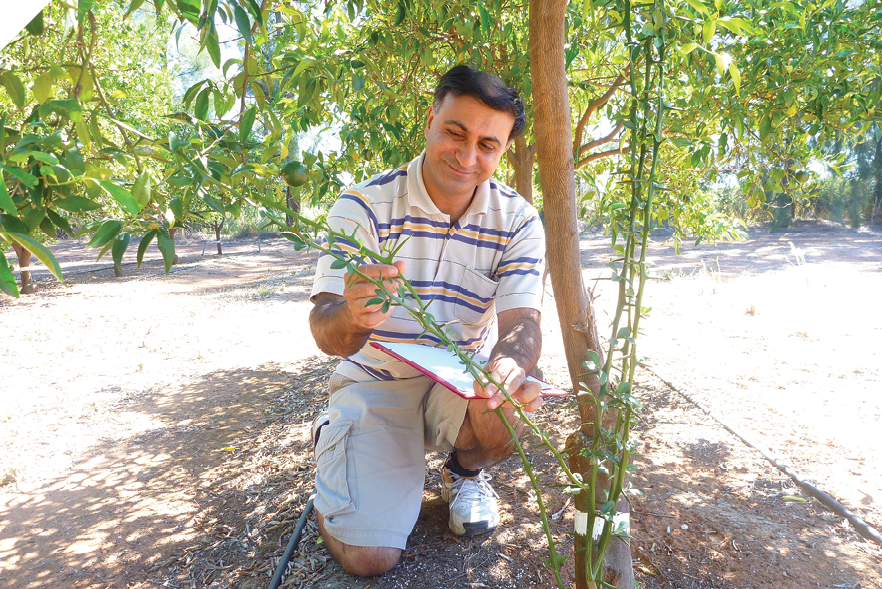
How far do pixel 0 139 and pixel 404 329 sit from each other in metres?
1.36

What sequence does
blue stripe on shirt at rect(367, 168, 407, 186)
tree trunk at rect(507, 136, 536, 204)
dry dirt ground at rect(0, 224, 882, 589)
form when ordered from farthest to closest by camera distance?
tree trunk at rect(507, 136, 536, 204)
blue stripe on shirt at rect(367, 168, 407, 186)
dry dirt ground at rect(0, 224, 882, 589)

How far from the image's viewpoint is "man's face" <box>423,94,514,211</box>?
1826 mm

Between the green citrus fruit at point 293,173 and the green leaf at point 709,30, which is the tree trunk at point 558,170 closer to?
the green leaf at point 709,30

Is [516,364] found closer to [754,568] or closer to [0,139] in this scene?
[754,568]

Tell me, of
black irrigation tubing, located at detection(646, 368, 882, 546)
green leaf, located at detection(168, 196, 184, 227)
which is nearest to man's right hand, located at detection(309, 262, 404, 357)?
green leaf, located at detection(168, 196, 184, 227)

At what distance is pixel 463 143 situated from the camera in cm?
185

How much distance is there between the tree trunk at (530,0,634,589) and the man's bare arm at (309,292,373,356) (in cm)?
56

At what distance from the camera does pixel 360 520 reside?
68.6 inches

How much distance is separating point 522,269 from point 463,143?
0.47 metres

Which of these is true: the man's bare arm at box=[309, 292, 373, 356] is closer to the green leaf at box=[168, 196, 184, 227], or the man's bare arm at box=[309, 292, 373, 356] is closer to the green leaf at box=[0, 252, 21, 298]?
the green leaf at box=[168, 196, 184, 227]

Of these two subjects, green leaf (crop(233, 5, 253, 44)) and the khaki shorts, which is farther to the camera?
the khaki shorts

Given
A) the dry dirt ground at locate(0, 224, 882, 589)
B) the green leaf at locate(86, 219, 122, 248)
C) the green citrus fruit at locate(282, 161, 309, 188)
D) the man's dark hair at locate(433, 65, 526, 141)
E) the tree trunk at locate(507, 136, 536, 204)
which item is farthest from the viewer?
the tree trunk at locate(507, 136, 536, 204)

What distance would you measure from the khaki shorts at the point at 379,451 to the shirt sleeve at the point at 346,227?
473 mm

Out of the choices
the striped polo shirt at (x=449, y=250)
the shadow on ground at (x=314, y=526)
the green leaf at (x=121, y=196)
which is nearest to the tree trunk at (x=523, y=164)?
the striped polo shirt at (x=449, y=250)
